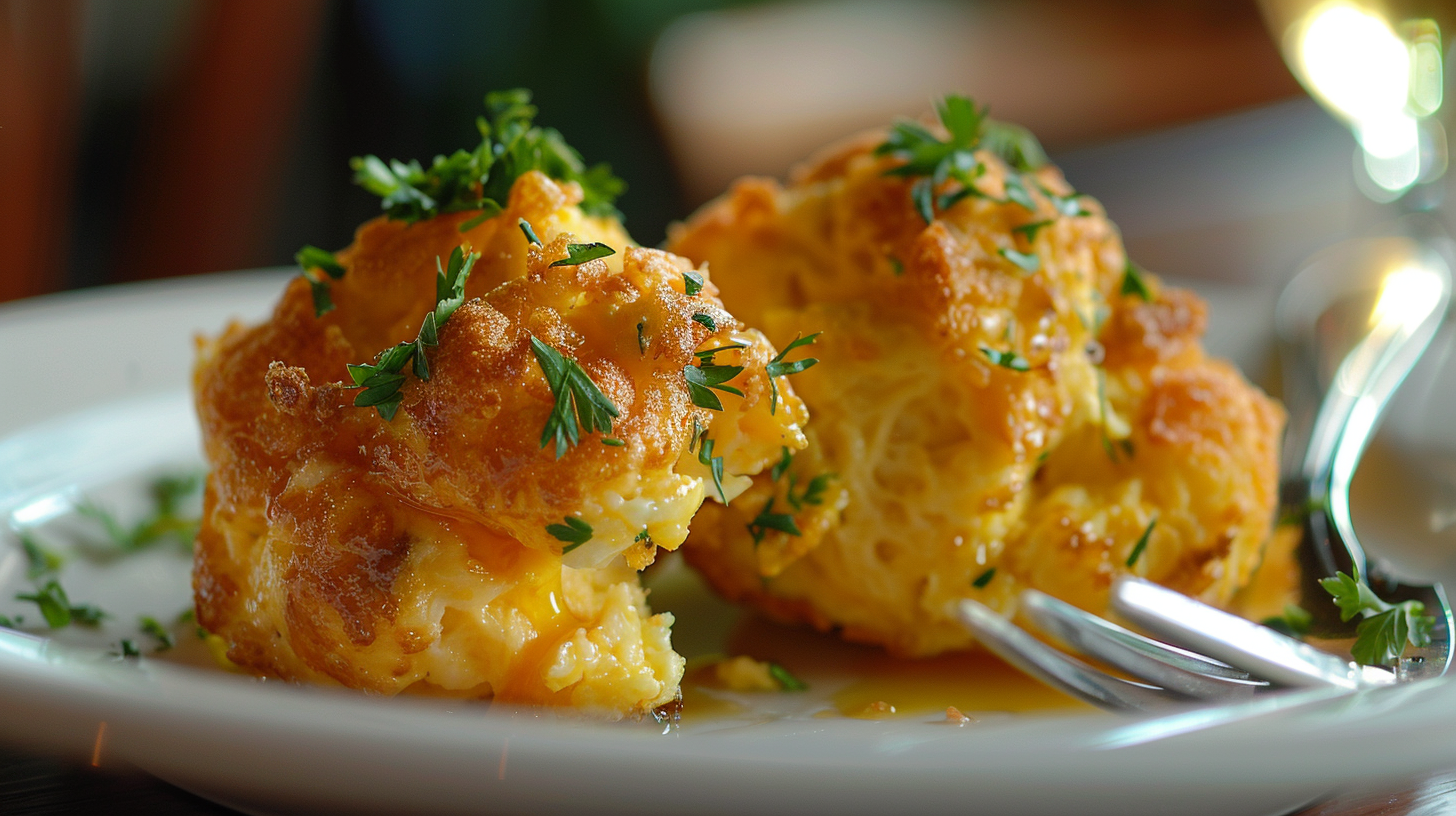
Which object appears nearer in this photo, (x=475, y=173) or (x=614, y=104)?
(x=475, y=173)

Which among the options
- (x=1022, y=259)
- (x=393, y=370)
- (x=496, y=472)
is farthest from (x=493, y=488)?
(x=1022, y=259)

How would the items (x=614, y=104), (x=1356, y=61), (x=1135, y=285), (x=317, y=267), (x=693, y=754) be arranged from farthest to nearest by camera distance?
1. (x=614, y=104)
2. (x=1356, y=61)
3. (x=1135, y=285)
4. (x=317, y=267)
5. (x=693, y=754)

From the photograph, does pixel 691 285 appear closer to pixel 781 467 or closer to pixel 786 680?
pixel 781 467

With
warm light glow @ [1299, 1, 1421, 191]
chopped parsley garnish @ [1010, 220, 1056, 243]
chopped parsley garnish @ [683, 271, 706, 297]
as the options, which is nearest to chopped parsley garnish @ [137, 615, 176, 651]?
chopped parsley garnish @ [683, 271, 706, 297]

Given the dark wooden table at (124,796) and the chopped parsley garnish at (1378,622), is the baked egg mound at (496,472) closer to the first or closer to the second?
the dark wooden table at (124,796)

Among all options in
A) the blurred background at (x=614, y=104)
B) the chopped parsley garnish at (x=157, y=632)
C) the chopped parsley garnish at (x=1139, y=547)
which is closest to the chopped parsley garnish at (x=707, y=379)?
the chopped parsley garnish at (x=1139, y=547)

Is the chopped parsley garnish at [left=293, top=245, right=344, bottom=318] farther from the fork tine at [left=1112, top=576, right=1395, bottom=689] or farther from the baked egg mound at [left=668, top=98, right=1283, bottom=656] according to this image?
the fork tine at [left=1112, top=576, right=1395, bottom=689]
